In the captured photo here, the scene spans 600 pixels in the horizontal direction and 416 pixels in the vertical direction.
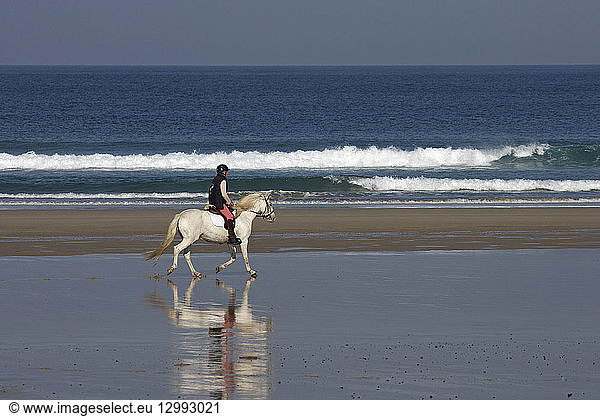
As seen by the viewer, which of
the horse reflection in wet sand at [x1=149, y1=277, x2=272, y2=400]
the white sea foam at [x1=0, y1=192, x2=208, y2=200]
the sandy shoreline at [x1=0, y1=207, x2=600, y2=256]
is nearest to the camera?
the horse reflection in wet sand at [x1=149, y1=277, x2=272, y2=400]

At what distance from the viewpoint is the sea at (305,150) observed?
3441cm

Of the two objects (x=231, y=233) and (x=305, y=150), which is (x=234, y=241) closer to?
(x=231, y=233)

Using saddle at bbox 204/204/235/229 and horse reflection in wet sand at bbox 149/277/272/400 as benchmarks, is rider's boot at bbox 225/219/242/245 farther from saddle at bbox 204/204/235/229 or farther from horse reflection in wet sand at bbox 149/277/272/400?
horse reflection in wet sand at bbox 149/277/272/400

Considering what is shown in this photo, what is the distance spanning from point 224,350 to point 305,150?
42706mm

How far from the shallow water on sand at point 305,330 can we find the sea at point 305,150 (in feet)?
45.7

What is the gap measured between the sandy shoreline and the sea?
337cm

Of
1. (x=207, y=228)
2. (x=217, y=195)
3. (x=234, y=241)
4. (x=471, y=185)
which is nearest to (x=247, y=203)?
(x=217, y=195)

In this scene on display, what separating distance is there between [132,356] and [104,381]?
1.05m

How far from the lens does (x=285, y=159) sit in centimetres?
4903

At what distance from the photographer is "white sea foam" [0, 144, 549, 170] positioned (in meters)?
46.9

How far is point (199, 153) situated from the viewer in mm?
52031

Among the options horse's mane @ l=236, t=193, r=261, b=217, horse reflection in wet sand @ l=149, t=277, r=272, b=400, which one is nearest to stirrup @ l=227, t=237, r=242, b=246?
horse's mane @ l=236, t=193, r=261, b=217

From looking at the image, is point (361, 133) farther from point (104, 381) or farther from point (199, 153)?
point (104, 381)

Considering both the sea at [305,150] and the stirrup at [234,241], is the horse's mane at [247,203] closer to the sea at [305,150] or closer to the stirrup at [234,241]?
the stirrup at [234,241]
